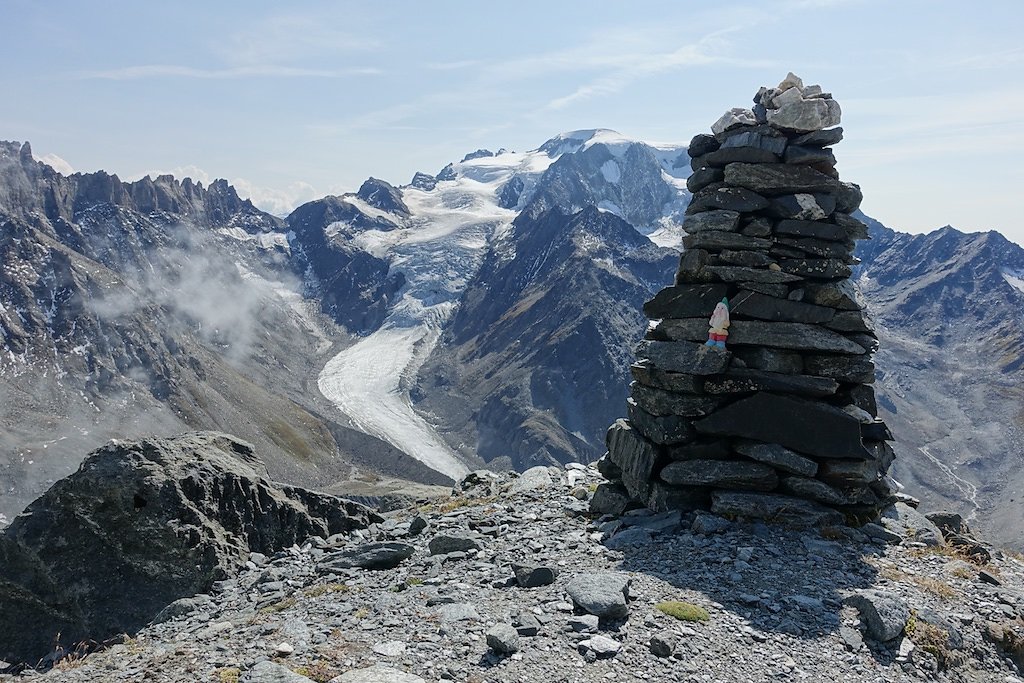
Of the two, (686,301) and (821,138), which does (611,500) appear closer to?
(686,301)

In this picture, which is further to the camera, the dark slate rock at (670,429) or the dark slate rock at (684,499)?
the dark slate rock at (670,429)

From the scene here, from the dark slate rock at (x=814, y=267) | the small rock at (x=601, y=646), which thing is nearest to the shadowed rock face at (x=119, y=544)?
the small rock at (x=601, y=646)

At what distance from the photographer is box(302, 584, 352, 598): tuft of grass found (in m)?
15.1

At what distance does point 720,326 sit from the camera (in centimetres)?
1870

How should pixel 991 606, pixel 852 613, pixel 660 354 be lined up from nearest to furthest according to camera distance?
pixel 852 613
pixel 991 606
pixel 660 354

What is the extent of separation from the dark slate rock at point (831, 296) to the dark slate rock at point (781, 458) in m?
4.00

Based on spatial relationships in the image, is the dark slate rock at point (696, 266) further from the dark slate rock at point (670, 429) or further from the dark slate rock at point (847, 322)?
the dark slate rock at point (670, 429)

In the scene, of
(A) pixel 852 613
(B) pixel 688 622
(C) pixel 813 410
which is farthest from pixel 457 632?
(C) pixel 813 410

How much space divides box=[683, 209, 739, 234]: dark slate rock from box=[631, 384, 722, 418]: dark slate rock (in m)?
4.51

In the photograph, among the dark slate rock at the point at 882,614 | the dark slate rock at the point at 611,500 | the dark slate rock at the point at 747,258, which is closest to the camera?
the dark slate rock at the point at 882,614

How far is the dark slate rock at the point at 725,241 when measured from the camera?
62.6 feet

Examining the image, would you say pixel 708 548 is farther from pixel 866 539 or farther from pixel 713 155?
pixel 713 155

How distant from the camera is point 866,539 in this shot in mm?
16844

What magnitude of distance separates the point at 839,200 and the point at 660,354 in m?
6.38
